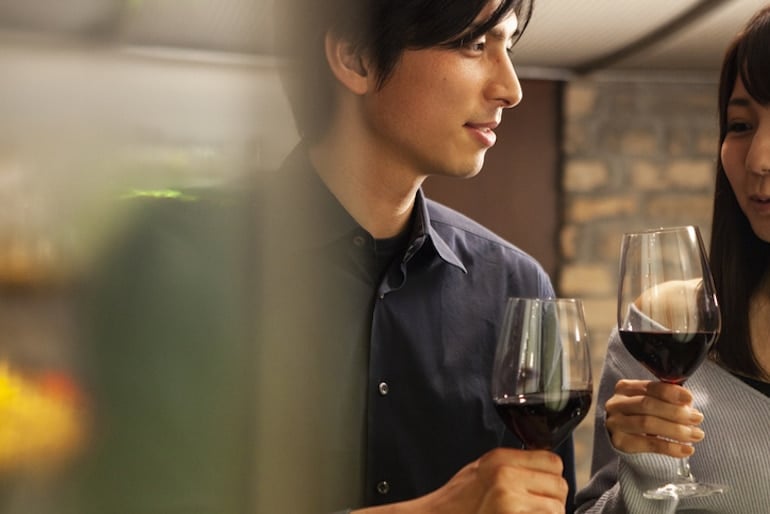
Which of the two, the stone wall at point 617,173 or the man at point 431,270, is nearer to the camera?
the man at point 431,270

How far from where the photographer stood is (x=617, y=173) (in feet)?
9.23

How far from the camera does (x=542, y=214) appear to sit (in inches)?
110

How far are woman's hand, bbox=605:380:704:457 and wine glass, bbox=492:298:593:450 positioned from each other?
0.10 metres

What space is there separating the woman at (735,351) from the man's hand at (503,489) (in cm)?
22

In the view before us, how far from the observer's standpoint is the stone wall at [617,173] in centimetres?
278

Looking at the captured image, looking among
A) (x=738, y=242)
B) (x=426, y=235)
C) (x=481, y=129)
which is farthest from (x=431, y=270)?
(x=738, y=242)

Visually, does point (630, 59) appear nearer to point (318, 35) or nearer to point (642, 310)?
point (642, 310)

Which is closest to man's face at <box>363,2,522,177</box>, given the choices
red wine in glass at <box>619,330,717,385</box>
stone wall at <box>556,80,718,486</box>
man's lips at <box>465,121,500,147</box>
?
man's lips at <box>465,121,500,147</box>

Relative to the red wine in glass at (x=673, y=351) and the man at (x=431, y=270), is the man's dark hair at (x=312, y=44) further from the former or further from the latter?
the red wine in glass at (x=673, y=351)

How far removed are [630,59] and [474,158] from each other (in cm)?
189

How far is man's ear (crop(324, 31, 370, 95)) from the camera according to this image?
247mm

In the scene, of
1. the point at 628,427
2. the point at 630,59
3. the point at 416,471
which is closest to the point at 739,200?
the point at 628,427

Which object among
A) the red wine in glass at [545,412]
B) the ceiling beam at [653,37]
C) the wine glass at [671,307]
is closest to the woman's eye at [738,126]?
the wine glass at [671,307]

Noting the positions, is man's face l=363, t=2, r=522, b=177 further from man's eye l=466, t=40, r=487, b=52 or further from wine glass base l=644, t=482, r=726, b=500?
wine glass base l=644, t=482, r=726, b=500
